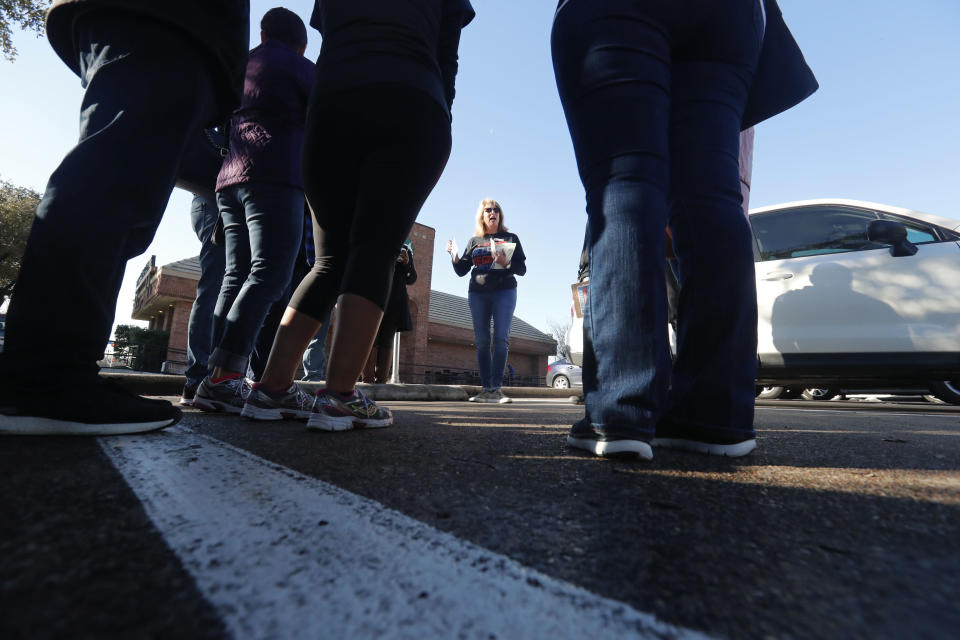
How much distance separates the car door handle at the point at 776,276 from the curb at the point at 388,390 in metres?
2.33

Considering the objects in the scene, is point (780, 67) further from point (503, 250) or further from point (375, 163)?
point (503, 250)

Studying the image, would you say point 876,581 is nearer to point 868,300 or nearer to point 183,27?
point 183,27

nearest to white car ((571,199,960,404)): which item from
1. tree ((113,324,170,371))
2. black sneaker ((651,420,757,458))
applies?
black sneaker ((651,420,757,458))

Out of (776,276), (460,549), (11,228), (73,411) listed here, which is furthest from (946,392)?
(11,228)

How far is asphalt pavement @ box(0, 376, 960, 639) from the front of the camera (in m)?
0.42

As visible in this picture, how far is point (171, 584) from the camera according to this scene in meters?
0.47

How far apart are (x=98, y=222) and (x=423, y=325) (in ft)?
68.8

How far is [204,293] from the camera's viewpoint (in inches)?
127

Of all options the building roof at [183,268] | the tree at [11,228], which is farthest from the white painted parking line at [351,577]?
the tree at [11,228]

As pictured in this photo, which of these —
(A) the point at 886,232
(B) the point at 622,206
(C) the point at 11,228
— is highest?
(C) the point at 11,228

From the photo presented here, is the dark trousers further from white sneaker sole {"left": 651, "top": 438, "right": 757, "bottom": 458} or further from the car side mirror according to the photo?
the car side mirror

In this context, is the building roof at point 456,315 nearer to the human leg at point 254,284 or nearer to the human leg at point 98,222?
the human leg at point 254,284

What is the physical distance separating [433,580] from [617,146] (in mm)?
1245

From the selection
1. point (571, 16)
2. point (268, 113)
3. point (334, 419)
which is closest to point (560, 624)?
point (334, 419)
